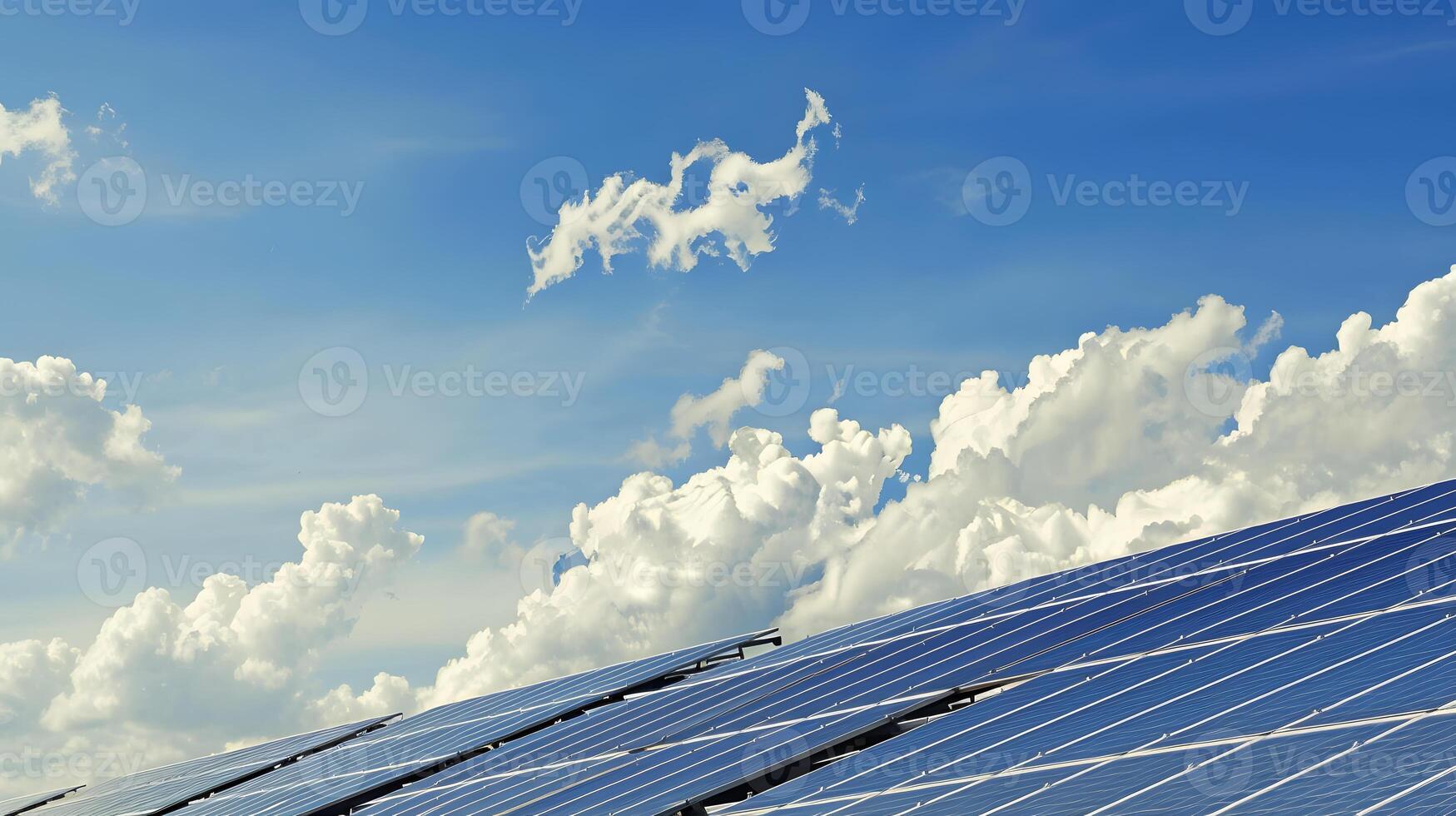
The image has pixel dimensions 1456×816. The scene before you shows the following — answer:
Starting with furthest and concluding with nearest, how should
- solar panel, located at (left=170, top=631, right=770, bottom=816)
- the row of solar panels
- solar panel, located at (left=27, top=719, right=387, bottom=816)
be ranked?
solar panel, located at (left=27, top=719, right=387, bottom=816) < solar panel, located at (left=170, top=631, right=770, bottom=816) < the row of solar panels

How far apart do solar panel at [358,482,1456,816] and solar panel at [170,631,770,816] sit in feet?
5.44

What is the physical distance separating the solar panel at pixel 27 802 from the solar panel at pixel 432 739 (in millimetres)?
14518

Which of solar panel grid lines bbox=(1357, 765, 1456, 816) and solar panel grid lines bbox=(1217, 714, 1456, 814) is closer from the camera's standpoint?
solar panel grid lines bbox=(1357, 765, 1456, 816)

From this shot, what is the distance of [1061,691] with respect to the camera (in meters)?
17.0

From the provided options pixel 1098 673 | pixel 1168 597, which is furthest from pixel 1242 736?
pixel 1168 597

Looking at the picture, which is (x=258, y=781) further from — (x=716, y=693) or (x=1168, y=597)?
(x=1168, y=597)

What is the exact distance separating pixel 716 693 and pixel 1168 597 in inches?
383

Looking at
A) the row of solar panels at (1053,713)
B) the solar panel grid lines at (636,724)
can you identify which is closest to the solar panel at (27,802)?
the row of solar panels at (1053,713)

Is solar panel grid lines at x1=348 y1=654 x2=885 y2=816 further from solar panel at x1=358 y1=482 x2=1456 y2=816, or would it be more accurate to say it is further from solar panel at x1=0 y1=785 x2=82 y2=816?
solar panel at x1=0 y1=785 x2=82 y2=816

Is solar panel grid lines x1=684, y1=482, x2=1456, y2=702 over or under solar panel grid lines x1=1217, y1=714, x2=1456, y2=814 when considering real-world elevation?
over

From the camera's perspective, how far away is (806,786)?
1562cm

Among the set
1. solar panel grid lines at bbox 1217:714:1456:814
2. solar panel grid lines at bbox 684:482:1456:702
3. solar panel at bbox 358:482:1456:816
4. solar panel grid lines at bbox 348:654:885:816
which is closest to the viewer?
solar panel grid lines at bbox 1217:714:1456:814

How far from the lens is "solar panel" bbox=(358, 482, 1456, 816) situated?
41.6 feet

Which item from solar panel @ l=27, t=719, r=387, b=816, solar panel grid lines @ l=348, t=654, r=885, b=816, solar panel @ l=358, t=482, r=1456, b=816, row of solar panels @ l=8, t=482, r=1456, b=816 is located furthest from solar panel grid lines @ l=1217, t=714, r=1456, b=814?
solar panel @ l=27, t=719, r=387, b=816
